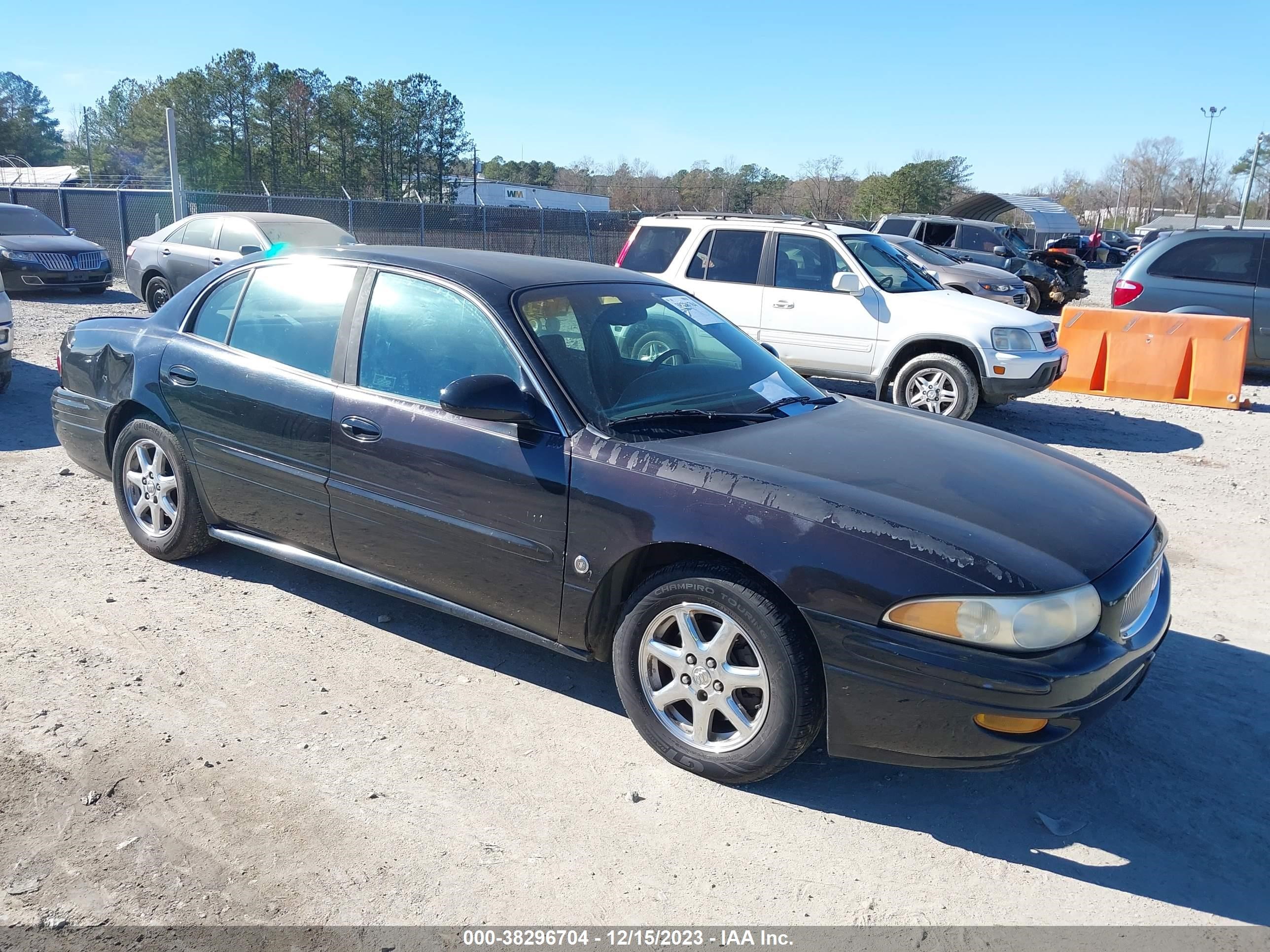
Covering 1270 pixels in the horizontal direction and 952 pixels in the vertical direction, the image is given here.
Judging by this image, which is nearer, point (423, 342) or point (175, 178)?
point (423, 342)

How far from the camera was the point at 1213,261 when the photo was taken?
39.1ft

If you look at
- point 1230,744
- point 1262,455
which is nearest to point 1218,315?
point 1262,455

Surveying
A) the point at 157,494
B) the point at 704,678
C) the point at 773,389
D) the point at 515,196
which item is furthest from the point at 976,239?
the point at 515,196

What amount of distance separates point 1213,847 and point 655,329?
2760 mm

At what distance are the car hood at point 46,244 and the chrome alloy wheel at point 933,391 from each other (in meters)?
13.7

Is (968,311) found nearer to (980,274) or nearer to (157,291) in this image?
(980,274)

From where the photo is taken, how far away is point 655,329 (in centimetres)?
424

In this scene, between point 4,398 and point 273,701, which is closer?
point 273,701

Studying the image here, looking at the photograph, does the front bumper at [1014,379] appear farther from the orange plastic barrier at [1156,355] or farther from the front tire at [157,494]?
the front tire at [157,494]

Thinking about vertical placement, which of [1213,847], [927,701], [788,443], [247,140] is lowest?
[1213,847]

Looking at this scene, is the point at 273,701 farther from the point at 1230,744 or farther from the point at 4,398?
A: the point at 4,398

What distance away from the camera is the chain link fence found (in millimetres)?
20281

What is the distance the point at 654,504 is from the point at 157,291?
1327 centimetres

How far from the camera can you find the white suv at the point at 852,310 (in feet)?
29.2
